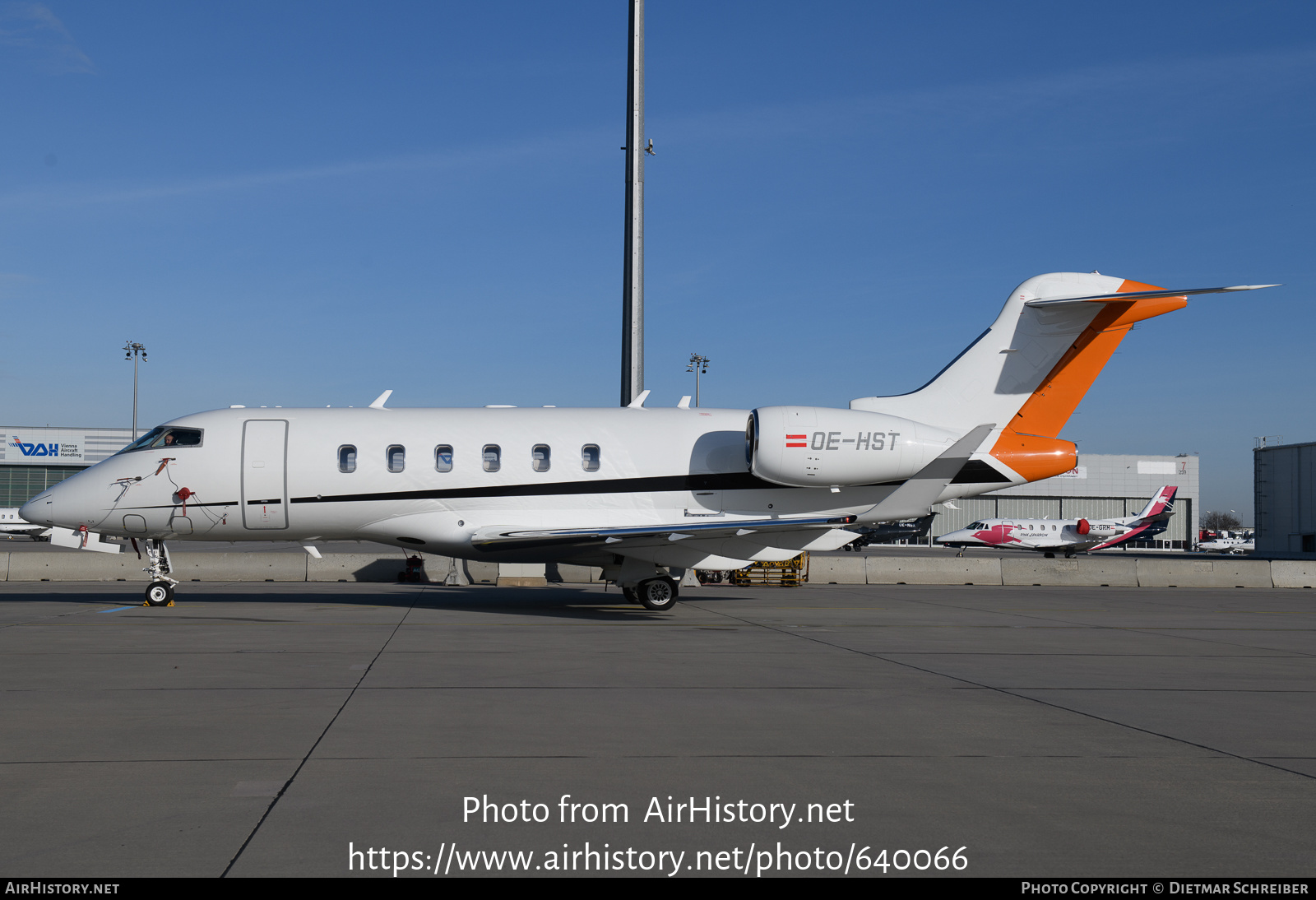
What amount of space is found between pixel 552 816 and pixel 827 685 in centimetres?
479

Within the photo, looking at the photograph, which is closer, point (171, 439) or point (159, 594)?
point (159, 594)

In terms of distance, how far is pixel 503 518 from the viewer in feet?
56.6

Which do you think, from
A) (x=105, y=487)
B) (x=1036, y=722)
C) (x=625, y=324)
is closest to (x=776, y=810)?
(x=1036, y=722)

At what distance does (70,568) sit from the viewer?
25.7 m

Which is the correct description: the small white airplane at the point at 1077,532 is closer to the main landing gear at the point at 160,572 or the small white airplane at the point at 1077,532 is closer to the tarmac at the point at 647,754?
the tarmac at the point at 647,754

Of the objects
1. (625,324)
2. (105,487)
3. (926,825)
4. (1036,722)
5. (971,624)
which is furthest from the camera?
(625,324)

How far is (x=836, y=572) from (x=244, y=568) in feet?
53.2

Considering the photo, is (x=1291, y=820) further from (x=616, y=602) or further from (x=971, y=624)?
(x=616, y=602)

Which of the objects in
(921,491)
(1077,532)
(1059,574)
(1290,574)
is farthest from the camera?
(1077,532)

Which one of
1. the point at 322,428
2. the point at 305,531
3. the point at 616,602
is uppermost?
the point at 322,428

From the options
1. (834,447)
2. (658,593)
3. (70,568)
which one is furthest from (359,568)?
(834,447)

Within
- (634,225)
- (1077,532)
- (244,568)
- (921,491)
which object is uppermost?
(634,225)

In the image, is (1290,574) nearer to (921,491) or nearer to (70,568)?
(921,491)

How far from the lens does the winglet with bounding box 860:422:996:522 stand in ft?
56.2
